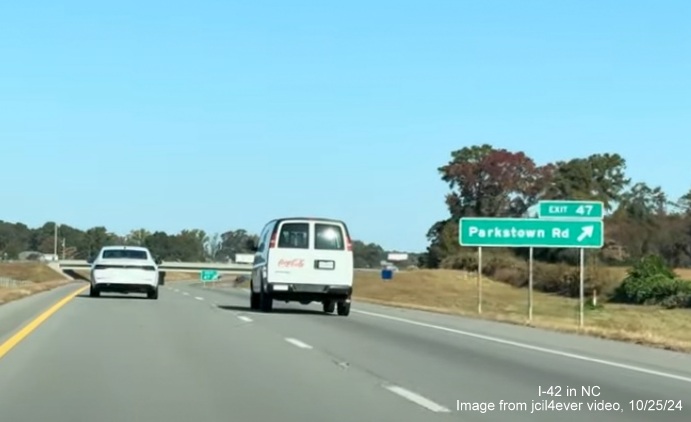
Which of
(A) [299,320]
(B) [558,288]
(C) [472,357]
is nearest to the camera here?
(C) [472,357]

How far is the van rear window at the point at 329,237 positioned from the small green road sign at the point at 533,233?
7.40 meters

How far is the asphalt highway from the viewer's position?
1129cm

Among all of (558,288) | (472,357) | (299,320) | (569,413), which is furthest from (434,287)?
(569,413)

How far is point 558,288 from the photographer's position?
276 ft

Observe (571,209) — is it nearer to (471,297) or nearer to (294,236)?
(294,236)

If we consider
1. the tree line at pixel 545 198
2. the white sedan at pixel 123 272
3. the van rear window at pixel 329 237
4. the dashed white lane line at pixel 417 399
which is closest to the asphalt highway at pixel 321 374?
the dashed white lane line at pixel 417 399

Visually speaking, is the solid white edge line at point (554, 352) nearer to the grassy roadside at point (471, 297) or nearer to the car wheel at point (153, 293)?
the car wheel at point (153, 293)

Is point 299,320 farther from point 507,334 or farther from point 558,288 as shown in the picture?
point 558,288

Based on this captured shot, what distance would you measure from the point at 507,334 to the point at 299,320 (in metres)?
5.26

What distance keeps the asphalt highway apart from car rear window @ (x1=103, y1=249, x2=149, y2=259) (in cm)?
1129

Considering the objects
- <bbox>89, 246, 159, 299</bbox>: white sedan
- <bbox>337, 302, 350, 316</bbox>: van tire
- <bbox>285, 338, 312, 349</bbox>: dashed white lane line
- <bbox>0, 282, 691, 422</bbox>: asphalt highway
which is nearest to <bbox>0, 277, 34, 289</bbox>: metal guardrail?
<bbox>89, 246, 159, 299</bbox>: white sedan

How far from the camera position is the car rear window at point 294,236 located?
2825cm

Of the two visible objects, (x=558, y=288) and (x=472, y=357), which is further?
(x=558, y=288)

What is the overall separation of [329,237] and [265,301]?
2497 millimetres
